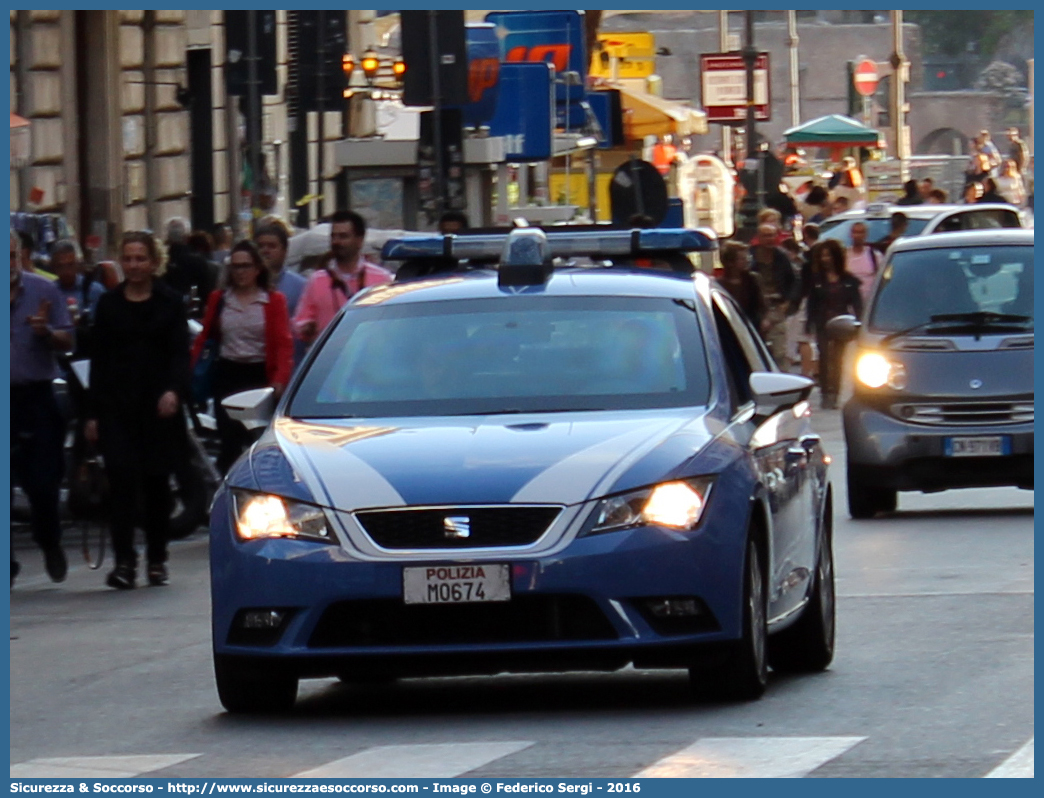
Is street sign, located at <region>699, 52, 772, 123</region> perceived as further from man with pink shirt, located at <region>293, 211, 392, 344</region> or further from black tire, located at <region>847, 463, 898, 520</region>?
man with pink shirt, located at <region>293, 211, 392, 344</region>

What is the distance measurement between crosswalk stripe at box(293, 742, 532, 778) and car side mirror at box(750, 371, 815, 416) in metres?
1.92

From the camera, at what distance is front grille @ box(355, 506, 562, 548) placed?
859 centimetres

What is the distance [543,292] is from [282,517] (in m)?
1.72

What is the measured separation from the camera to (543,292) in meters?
10.1

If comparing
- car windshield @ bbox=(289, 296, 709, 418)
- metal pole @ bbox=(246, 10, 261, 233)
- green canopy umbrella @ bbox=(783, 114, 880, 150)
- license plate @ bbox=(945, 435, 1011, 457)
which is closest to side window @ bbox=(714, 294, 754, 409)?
car windshield @ bbox=(289, 296, 709, 418)

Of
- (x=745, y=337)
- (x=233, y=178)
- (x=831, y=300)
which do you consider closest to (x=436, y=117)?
(x=233, y=178)

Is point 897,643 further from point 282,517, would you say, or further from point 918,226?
point 918,226

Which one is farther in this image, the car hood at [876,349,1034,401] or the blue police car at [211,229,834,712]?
the car hood at [876,349,1034,401]

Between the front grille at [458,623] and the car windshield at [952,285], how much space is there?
9.11 m

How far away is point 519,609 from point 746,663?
0.76 metres

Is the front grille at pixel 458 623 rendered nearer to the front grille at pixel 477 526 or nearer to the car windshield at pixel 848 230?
the front grille at pixel 477 526

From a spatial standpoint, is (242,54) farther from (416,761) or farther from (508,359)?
(416,761)

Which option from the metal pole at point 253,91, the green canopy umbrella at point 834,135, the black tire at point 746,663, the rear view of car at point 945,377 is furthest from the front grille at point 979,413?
the green canopy umbrella at point 834,135

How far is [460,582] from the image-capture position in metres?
8.59
